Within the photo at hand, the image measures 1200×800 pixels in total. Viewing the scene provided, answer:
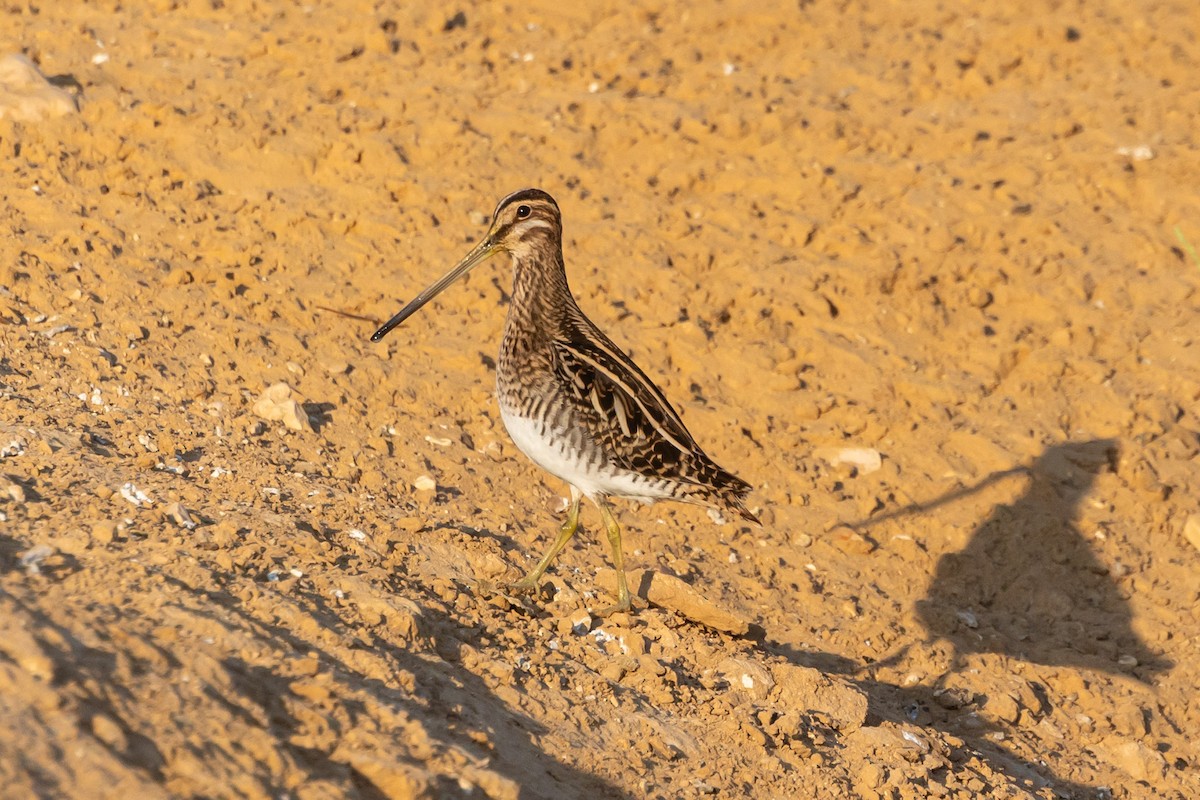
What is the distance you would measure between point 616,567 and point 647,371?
1.99 meters

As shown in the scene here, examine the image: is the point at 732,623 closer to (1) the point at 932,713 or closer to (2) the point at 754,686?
(2) the point at 754,686

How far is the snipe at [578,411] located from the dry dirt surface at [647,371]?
0.47m

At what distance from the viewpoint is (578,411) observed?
6.24 meters

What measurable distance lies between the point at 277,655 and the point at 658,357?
4.04m

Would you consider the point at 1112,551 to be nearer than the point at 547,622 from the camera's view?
No

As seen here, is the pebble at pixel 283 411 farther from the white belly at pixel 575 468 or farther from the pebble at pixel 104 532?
the pebble at pixel 104 532

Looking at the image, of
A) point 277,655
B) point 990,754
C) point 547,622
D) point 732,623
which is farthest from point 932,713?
point 277,655

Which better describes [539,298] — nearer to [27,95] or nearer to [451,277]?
[451,277]

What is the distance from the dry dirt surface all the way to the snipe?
0.47 meters

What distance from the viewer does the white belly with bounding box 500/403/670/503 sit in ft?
20.3

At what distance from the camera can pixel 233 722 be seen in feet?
14.0

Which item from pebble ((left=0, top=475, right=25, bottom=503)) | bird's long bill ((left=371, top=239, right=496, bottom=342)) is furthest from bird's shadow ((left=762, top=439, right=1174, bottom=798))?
pebble ((left=0, top=475, right=25, bottom=503))

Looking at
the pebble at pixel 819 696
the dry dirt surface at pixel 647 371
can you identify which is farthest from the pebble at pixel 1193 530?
the pebble at pixel 819 696

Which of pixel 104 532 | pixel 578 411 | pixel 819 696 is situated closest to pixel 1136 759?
pixel 819 696
